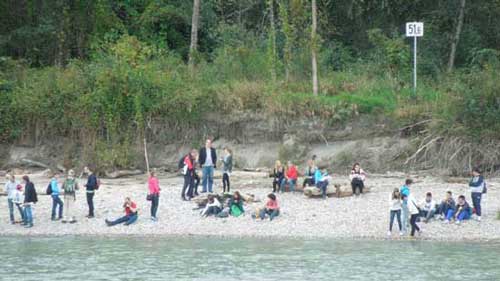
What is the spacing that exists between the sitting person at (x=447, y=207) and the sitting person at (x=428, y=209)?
0.19 metres

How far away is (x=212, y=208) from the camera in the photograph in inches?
1169

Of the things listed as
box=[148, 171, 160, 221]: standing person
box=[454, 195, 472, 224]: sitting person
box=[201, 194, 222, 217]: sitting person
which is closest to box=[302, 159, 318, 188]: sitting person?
box=[201, 194, 222, 217]: sitting person

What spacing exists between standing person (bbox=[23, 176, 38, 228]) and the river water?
953mm

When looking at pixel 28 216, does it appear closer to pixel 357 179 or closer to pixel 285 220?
pixel 285 220

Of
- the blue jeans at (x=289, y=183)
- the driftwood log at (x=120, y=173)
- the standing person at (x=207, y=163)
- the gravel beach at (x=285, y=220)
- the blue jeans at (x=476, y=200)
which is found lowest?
the gravel beach at (x=285, y=220)

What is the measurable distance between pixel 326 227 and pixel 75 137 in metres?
12.3

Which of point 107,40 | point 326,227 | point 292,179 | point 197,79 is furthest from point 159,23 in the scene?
point 326,227

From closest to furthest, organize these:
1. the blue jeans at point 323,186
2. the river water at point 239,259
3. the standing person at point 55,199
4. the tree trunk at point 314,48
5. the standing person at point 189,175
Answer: the river water at point 239,259 → the standing person at point 55,199 → the blue jeans at point 323,186 → the standing person at point 189,175 → the tree trunk at point 314,48

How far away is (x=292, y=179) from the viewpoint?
3170 cm

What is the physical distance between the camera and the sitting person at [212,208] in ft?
97.4

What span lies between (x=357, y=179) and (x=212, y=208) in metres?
4.44

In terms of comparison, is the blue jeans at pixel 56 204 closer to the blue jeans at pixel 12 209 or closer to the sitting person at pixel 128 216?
the blue jeans at pixel 12 209

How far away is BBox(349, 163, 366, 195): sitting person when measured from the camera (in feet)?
101

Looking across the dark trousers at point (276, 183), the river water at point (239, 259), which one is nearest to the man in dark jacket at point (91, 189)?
the river water at point (239, 259)
